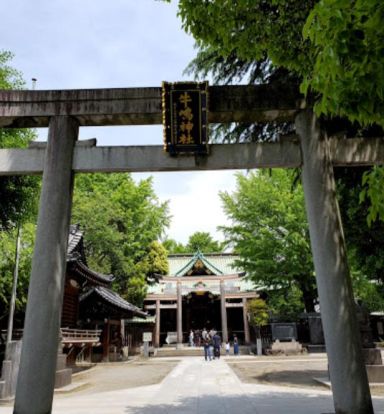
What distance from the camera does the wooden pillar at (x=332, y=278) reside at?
17.5 feet

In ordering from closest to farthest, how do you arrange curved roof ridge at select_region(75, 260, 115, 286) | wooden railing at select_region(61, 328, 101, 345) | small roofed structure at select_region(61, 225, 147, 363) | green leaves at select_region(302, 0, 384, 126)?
1. green leaves at select_region(302, 0, 384, 126)
2. wooden railing at select_region(61, 328, 101, 345)
3. curved roof ridge at select_region(75, 260, 115, 286)
4. small roofed structure at select_region(61, 225, 147, 363)

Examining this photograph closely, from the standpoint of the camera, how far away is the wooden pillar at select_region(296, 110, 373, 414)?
17.5ft

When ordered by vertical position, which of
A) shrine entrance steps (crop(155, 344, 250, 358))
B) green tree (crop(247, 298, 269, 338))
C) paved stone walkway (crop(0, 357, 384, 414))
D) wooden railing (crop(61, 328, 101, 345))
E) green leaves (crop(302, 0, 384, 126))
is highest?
green leaves (crop(302, 0, 384, 126))

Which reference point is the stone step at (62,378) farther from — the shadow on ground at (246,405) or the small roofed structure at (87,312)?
the shadow on ground at (246,405)

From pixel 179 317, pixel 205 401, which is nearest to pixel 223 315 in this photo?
pixel 179 317

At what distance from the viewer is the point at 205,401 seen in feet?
27.6

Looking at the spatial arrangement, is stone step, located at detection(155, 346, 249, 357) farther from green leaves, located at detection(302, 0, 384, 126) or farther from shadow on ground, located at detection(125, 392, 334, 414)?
green leaves, located at detection(302, 0, 384, 126)

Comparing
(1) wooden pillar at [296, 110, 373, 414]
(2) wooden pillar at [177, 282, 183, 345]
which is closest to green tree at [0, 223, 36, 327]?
(1) wooden pillar at [296, 110, 373, 414]

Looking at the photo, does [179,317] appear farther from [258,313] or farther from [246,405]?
[246,405]

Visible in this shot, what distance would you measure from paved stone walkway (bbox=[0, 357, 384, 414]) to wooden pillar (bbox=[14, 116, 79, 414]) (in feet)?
7.57

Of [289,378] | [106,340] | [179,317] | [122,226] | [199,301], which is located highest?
[122,226]

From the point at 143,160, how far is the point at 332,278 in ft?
12.2

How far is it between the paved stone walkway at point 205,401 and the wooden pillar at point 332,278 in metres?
1.77

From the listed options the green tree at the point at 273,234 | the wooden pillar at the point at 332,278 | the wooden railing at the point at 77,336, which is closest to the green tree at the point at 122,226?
the wooden railing at the point at 77,336
